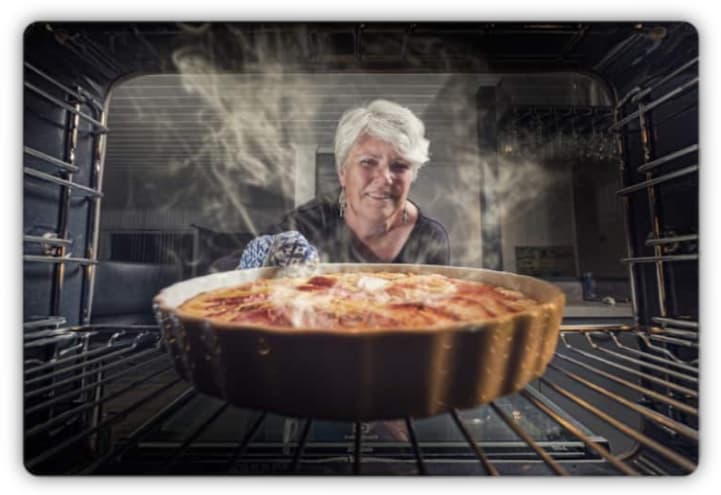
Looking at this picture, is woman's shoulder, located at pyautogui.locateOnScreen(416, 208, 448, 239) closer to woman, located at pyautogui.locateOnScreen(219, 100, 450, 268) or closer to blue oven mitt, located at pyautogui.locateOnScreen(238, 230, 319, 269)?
woman, located at pyautogui.locateOnScreen(219, 100, 450, 268)

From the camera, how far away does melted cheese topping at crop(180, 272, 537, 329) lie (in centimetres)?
51

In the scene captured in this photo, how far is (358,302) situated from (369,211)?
0.22 meters

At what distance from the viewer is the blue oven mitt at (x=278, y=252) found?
2.34 feet

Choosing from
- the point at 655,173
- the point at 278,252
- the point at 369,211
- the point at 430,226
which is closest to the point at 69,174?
the point at 278,252

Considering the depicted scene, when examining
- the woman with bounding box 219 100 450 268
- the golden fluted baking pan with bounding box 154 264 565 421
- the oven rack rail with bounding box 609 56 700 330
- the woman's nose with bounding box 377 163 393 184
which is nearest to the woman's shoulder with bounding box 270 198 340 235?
the woman with bounding box 219 100 450 268

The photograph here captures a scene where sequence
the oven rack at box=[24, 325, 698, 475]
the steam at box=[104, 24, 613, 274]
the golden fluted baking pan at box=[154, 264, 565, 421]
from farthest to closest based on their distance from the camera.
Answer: the steam at box=[104, 24, 613, 274], the oven rack at box=[24, 325, 698, 475], the golden fluted baking pan at box=[154, 264, 565, 421]

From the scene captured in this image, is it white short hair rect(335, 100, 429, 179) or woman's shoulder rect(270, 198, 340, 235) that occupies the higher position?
white short hair rect(335, 100, 429, 179)

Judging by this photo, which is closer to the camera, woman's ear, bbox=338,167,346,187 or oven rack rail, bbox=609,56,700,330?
oven rack rail, bbox=609,56,700,330

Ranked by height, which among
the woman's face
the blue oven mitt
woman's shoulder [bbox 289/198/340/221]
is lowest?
the blue oven mitt

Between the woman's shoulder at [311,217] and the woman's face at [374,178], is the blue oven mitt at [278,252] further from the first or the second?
the woman's face at [374,178]

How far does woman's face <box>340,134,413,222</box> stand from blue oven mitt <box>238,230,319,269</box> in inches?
4.5

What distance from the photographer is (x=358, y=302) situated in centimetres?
59

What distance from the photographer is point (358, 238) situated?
0.76 m

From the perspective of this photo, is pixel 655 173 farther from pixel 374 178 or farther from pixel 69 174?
pixel 69 174
